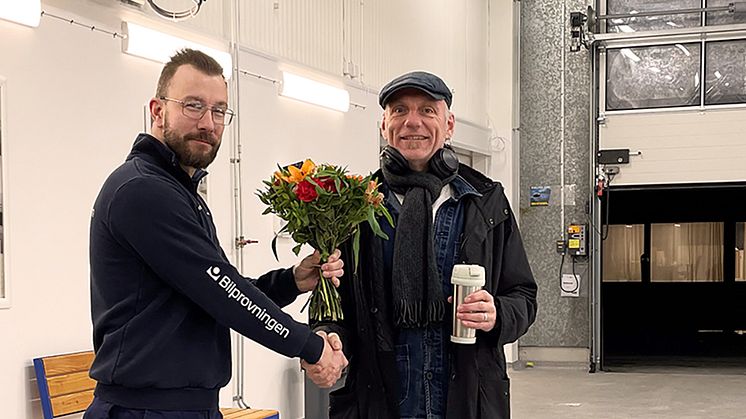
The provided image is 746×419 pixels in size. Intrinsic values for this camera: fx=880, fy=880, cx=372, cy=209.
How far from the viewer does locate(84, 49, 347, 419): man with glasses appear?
1.95 meters

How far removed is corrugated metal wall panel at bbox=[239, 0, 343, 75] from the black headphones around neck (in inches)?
145

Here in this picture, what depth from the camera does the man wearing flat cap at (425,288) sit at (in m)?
2.15

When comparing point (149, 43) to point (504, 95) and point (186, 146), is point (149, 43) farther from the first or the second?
point (504, 95)

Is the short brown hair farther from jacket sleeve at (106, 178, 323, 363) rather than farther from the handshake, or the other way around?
the handshake

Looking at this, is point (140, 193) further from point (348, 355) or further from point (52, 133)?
point (52, 133)

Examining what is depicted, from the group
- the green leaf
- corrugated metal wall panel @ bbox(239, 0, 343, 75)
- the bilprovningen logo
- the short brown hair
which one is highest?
corrugated metal wall panel @ bbox(239, 0, 343, 75)

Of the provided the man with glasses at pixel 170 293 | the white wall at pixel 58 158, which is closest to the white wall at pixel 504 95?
the white wall at pixel 58 158

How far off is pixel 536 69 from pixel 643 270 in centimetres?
342

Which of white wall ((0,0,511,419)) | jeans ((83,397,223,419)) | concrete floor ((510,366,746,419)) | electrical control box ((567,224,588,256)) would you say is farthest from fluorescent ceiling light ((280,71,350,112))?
electrical control box ((567,224,588,256))

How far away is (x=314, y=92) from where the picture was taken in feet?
21.5

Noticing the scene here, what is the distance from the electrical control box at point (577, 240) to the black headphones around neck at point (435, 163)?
8.54m

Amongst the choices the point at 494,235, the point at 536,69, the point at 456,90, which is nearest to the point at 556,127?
the point at 536,69

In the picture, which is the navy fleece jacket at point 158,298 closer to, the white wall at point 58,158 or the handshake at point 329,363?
the handshake at point 329,363

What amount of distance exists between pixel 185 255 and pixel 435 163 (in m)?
0.68
